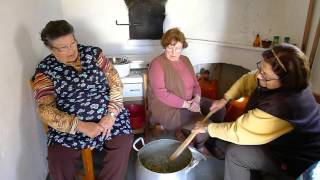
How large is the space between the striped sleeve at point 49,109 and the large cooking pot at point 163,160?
0.36m

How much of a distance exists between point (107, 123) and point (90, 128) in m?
0.09

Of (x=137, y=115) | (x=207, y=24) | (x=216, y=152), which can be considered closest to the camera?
(x=216, y=152)

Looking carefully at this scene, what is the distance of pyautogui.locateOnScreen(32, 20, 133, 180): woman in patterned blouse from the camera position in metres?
1.32

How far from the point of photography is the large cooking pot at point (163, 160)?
4.49 feet

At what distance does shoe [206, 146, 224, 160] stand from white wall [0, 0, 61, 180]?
3.68ft

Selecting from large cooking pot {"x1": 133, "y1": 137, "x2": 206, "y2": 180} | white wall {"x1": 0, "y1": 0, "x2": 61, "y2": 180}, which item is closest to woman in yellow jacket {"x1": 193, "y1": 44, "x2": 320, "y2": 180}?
large cooking pot {"x1": 133, "y1": 137, "x2": 206, "y2": 180}

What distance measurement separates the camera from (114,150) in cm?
142

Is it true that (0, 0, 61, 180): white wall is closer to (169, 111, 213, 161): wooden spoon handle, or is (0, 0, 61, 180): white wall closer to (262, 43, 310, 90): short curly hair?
(169, 111, 213, 161): wooden spoon handle

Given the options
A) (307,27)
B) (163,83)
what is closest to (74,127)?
(163,83)

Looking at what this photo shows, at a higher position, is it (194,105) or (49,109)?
(49,109)

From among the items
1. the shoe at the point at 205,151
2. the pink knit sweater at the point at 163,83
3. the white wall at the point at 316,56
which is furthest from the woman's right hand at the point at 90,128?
the white wall at the point at 316,56

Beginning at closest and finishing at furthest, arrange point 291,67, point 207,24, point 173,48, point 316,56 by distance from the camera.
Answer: point 291,67 < point 173,48 < point 316,56 < point 207,24

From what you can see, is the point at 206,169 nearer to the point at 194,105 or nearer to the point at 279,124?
the point at 194,105

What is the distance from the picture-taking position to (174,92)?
1.72 metres
